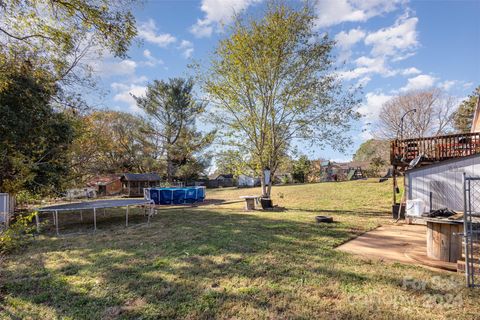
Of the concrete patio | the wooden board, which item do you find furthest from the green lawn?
the wooden board

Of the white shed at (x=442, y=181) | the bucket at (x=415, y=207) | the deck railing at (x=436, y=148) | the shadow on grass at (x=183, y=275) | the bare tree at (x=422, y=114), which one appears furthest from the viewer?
the bare tree at (x=422, y=114)

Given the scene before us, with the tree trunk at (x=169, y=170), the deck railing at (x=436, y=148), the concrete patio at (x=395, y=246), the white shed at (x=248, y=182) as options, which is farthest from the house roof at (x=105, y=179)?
the concrete patio at (x=395, y=246)

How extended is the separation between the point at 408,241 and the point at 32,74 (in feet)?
36.1

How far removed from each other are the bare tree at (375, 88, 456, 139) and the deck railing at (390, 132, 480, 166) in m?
14.7

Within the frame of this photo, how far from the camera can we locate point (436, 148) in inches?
378

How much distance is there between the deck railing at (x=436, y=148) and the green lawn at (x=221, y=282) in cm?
541

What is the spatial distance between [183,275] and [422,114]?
26883 millimetres

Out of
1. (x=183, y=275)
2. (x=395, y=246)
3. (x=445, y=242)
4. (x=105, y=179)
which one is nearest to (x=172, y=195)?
(x=183, y=275)

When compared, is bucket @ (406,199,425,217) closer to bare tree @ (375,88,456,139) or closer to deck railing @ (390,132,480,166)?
deck railing @ (390,132,480,166)

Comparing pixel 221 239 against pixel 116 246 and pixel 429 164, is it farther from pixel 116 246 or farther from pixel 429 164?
pixel 429 164

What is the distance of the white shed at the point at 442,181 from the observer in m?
8.04

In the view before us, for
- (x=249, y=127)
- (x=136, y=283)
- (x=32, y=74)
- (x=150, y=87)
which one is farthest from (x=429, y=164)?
(x=150, y=87)

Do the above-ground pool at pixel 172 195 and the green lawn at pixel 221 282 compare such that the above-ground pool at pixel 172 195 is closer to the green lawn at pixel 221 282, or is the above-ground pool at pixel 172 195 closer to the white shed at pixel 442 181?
the green lawn at pixel 221 282

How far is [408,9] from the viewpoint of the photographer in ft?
29.8
